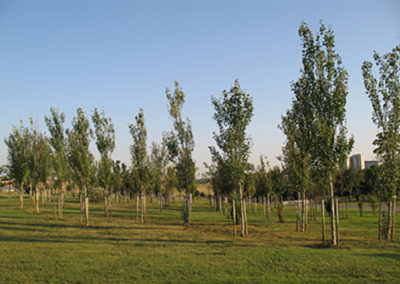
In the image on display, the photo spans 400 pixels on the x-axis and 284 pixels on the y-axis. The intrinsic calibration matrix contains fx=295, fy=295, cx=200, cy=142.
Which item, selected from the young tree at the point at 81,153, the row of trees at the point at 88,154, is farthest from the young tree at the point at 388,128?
the young tree at the point at 81,153

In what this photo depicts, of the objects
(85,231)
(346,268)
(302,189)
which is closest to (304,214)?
(302,189)

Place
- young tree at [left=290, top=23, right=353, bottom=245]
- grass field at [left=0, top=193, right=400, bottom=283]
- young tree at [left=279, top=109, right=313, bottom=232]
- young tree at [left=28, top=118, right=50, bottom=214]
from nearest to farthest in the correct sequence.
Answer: grass field at [left=0, top=193, right=400, bottom=283] < young tree at [left=290, top=23, right=353, bottom=245] < young tree at [left=279, top=109, right=313, bottom=232] < young tree at [left=28, top=118, right=50, bottom=214]

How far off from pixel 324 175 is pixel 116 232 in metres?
14.3

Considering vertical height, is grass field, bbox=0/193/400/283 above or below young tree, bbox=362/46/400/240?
below

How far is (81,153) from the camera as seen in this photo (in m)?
26.2

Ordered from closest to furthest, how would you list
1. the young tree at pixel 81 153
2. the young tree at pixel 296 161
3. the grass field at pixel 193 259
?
1. the grass field at pixel 193 259
2. the young tree at pixel 296 161
3. the young tree at pixel 81 153

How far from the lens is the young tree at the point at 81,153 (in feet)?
85.6

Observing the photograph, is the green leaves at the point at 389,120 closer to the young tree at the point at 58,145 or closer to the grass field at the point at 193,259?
the grass field at the point at 193,259

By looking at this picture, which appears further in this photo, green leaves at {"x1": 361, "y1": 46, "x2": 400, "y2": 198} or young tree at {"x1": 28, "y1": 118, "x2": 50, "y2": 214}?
young tree at {"x1": 28, "y1": 118, "x2": 50, "y2": 214}

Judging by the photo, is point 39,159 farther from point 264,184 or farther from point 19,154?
point 264,184

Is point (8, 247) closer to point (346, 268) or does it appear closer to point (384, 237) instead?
point (346, 268)

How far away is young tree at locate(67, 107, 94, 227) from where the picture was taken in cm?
2608

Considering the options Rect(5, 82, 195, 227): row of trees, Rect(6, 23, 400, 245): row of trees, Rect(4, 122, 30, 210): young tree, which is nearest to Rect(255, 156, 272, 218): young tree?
Rect(6, 23, 400, 245): row of trees

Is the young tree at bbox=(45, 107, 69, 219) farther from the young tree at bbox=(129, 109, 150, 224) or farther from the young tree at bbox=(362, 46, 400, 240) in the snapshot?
the young tree at bbox=(362, 46, 400, 240)
